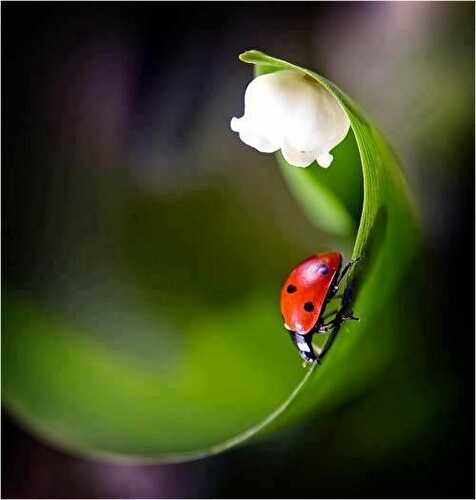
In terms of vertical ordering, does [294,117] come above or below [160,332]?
above

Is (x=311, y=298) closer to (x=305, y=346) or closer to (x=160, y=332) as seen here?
(x=305, y=346)

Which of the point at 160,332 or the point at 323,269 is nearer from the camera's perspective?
the point at 323,269

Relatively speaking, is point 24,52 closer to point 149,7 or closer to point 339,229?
point 149,7

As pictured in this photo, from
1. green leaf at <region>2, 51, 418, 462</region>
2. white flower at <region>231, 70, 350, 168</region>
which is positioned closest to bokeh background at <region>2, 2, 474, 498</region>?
green leaf at <region>2, 51, 418, 462</region>

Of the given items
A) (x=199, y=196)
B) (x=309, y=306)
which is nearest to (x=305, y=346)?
(x=309, y=306)

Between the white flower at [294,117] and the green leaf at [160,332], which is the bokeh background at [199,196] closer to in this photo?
the green leaf at [160,332]

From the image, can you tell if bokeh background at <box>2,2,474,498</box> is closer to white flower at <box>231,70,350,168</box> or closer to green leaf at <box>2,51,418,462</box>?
green leaf at <box>2,51,418,462</box>
